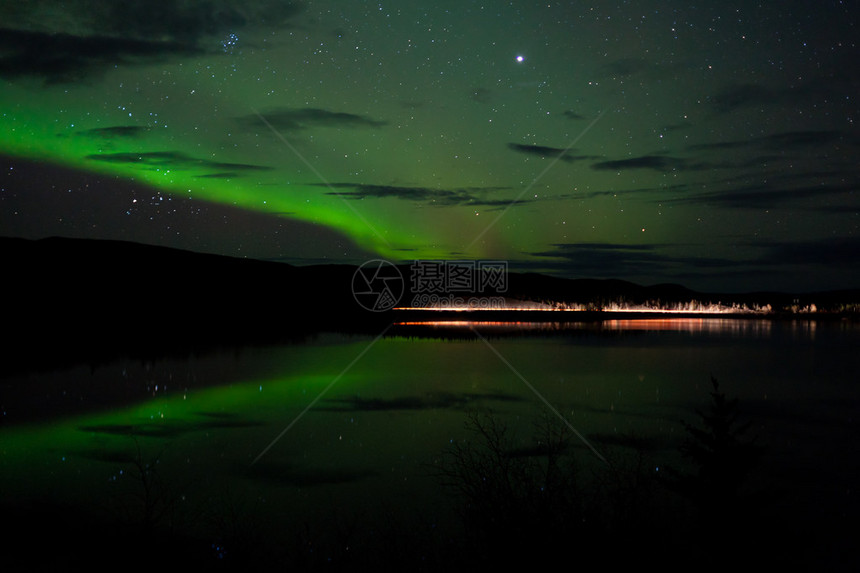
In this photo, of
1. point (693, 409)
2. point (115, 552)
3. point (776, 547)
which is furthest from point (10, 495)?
point (693, 409)

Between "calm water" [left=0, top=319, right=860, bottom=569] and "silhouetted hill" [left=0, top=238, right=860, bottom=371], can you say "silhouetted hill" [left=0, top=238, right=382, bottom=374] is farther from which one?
"calm water" [left=0, top=319, right=860, bottom=569]

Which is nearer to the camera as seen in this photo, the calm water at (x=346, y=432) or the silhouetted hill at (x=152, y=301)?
the calm water at (x=346, y=432)

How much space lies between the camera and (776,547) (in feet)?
23.9

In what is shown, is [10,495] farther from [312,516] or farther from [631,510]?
[631,510]

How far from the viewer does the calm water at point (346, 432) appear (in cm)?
814

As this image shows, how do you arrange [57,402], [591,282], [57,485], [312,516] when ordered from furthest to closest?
[591,282]
[57,402]
[57,485]
[312,516]

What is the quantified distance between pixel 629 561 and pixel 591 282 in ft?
369

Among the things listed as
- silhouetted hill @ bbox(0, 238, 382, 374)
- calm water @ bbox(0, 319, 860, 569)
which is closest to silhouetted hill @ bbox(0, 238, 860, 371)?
silhouetted hill @ bbox(0, 238, 382, 374)

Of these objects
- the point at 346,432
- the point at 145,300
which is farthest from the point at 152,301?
the point at 346,432

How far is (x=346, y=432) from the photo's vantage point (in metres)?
12.5

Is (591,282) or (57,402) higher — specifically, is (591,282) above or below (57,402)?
above

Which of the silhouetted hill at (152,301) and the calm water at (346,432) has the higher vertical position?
the silhouetted hill at (152,301)

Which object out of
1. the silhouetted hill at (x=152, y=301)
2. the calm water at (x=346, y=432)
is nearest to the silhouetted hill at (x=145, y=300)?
the silhouetted hill at (x=152, y=301)

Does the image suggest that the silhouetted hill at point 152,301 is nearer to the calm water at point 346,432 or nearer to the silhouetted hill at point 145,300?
the silhouetted hill at point 145,300
